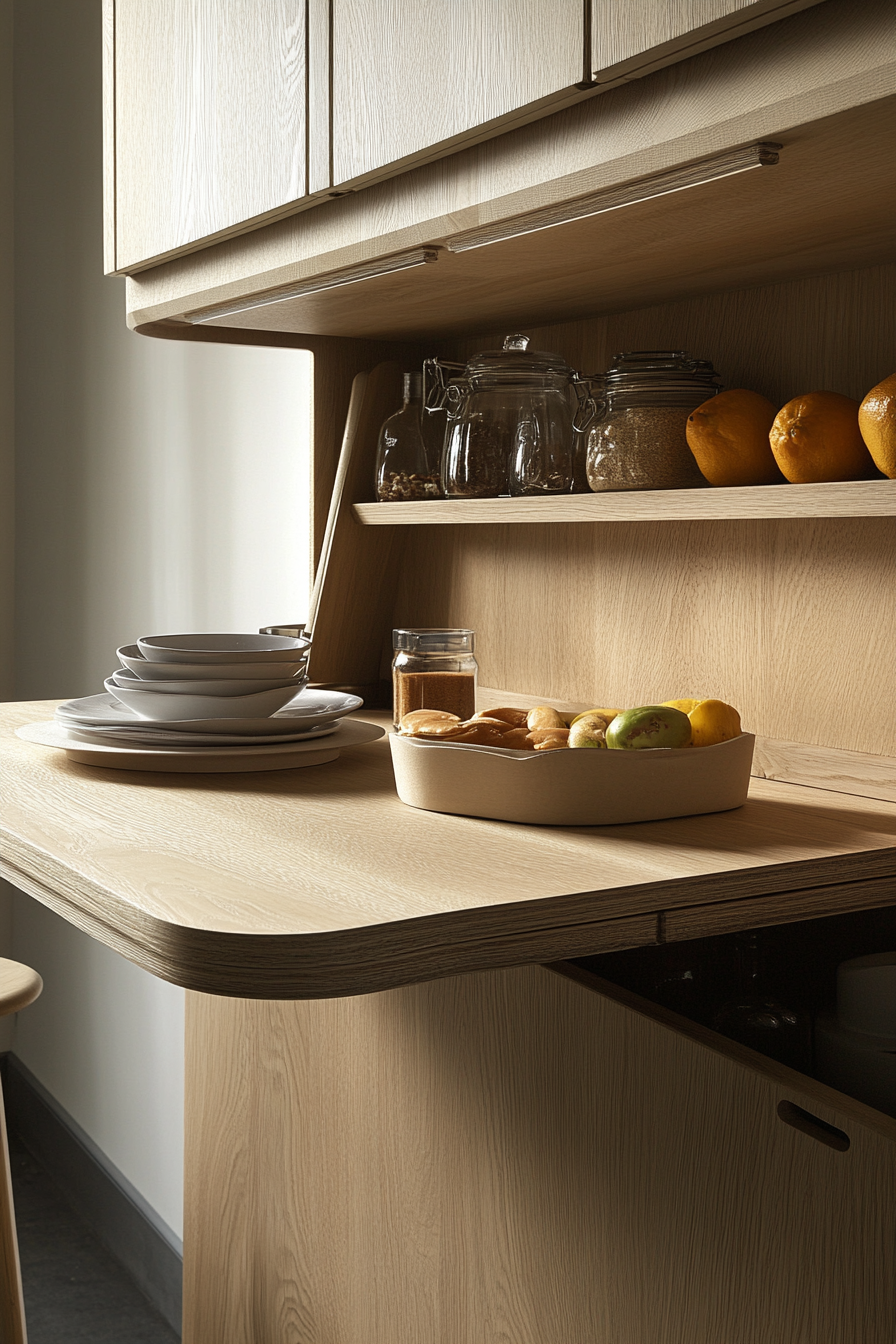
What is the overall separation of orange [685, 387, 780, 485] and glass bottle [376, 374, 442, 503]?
451 millimetres

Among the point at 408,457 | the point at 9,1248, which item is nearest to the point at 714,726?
the point at 408,457

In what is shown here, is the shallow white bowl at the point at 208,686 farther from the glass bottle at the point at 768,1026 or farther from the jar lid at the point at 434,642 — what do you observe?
the glass bottle at the point at 768,1026

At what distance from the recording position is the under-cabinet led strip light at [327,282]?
1.16 metres

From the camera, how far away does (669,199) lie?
943 millimetres

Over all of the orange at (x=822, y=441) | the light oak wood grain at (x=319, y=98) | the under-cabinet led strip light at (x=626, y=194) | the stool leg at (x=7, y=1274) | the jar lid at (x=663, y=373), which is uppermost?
the light oak wood grain at (x=319, y=98)

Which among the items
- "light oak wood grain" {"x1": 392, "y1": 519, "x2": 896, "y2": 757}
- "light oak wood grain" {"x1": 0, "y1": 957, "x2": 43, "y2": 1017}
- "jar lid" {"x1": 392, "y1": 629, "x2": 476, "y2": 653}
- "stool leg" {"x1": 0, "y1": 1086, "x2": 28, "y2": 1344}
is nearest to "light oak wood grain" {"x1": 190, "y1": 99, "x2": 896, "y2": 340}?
"light oak wood grain" {"x1": 392, "y1": 519, "x2": 896, "y2": 757}

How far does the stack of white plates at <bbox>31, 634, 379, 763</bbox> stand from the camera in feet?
4.14

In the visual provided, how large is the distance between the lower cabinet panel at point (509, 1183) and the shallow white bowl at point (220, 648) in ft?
1.15

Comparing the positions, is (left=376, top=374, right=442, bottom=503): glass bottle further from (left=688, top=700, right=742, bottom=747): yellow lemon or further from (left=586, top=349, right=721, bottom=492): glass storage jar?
(left=688, top=700, right=742, bottom=747): yellow lemon

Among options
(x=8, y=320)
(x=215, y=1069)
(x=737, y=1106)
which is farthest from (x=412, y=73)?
(x=8, y=320)

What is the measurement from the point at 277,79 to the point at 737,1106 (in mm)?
972

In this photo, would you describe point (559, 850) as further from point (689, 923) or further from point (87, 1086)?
point (87, 1086)

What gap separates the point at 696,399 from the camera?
4.06 feet

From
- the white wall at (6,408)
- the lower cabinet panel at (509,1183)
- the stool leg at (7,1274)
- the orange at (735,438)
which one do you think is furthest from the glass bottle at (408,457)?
the white wall at (6,408)
